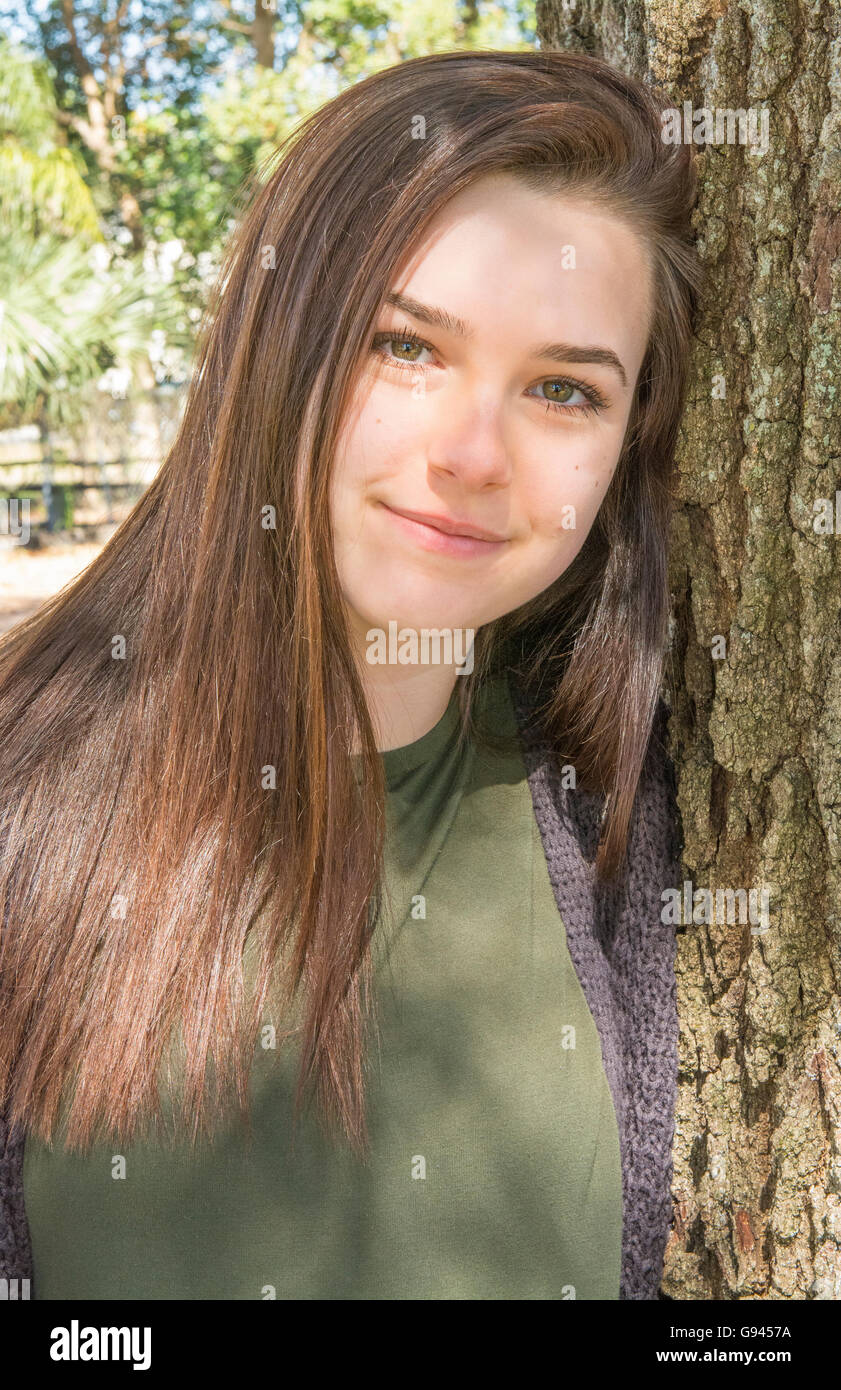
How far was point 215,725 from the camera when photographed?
1.24 meters

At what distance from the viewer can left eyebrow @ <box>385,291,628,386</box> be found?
1133mm

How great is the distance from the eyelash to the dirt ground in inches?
291

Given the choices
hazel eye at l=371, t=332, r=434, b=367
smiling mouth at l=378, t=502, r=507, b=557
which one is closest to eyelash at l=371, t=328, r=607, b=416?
hazel eye at l=371, t=332, r=434, b=367

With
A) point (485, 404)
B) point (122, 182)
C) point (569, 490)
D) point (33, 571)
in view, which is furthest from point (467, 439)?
point (122, 182)

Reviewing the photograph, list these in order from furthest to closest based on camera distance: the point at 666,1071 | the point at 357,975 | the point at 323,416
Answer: the point at 666,1071
the point at 357,975
the point at 323,416

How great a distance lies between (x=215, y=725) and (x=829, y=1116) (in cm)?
80

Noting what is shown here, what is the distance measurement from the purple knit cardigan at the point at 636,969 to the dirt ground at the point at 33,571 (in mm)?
7280

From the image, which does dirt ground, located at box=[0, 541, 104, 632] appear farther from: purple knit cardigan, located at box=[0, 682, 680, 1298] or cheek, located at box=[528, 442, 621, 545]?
cheek, located at box=[528, 442, 621, 545]

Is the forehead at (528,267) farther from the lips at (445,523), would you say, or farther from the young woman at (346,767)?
the lips at (445,523)

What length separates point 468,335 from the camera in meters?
1.14

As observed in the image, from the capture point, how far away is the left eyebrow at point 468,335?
1.13 meters
